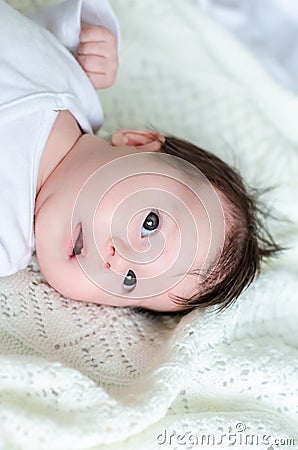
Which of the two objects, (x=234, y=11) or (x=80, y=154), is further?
(x=234, y=11)

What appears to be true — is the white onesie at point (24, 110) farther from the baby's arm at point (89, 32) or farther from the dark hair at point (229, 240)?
the dark hair at point (229, 240)

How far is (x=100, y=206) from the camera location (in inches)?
41.9

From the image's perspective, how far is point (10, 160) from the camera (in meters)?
1.06

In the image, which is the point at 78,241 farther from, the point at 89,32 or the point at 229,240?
the point at 89,32

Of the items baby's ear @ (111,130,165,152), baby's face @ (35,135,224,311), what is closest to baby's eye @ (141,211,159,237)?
baby's face @ (35,135,224,311)

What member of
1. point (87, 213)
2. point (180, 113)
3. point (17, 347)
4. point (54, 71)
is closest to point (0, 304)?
point (17, 347)

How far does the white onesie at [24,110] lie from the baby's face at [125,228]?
0.11ft

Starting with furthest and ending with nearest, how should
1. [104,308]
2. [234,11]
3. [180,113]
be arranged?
1. [234,11]
2. [180,113]
3. [104,308]

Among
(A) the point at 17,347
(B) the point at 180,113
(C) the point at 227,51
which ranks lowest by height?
(A) the point at 17,347

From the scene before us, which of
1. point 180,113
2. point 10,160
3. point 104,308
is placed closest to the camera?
point 10,160

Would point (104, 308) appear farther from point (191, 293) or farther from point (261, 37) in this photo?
point (261, 37)

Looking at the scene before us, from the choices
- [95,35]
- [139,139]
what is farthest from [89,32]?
[139,139]

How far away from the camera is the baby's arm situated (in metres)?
1.25

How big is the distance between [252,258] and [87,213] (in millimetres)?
283
